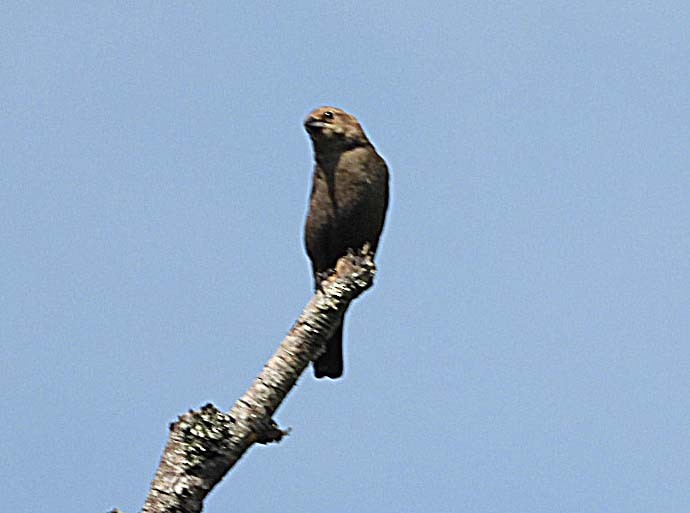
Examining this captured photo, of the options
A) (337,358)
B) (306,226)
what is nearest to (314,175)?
(306,226)

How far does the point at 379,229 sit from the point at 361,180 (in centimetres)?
47

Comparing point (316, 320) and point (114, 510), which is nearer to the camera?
point (114, 510)

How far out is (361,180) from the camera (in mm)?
9812

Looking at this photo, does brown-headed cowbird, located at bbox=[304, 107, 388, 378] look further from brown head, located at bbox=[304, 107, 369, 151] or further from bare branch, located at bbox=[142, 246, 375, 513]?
bare branch, located at bbox=[142, 246, 375, 513]

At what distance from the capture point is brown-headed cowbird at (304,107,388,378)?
32.1 ft

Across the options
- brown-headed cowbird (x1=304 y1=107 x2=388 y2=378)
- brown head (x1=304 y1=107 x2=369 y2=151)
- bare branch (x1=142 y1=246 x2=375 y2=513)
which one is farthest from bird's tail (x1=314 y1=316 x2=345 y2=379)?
bare branch (x1=142 y1=246 x2=375 y2=513)

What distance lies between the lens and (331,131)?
9906mm

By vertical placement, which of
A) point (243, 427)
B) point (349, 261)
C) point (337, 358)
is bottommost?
point (243, 427)

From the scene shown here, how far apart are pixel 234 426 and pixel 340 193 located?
145 inches

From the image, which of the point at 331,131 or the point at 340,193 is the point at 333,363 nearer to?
the point at 340,193

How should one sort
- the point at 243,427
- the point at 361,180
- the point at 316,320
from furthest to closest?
1. the point at 361,180
2. the point at 316,320
3. the point at 243,427

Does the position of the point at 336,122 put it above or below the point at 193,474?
above

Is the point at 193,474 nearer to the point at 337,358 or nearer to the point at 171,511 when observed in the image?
the point at 171,511

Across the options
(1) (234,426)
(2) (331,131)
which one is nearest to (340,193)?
(2) (331,131)
